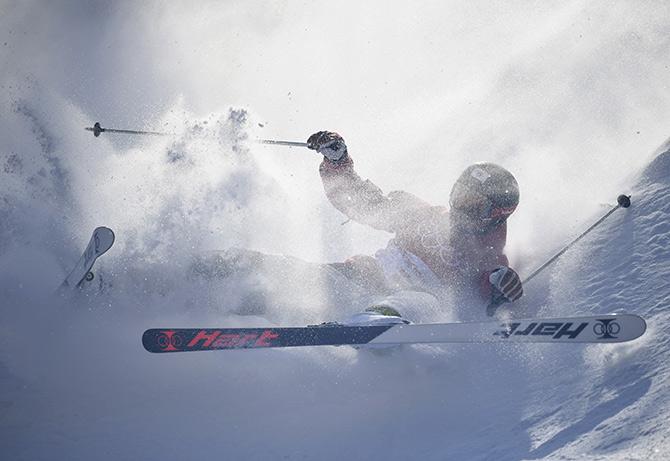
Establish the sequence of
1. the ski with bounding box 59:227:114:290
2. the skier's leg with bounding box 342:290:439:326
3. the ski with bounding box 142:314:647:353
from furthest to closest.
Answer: the ski with bounding box 59:227:114:290 → the skier's leg with bounding box 342:290:439:326 → the ski with bounding box 142:314:647:353

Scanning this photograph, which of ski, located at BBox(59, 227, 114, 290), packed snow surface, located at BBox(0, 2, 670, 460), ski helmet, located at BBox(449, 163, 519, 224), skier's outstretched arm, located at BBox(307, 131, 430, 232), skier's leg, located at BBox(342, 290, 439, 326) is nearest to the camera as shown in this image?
packed snow surface, located at BBox(0, 2, 670, 460)

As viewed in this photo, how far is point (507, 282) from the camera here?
4.66m

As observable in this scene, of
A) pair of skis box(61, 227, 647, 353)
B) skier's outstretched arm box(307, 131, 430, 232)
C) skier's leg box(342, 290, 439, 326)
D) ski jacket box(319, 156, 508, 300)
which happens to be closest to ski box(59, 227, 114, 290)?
pair of skis box(61, 227, 647, 353)

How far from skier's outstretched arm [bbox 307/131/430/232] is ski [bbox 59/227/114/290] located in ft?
6.47

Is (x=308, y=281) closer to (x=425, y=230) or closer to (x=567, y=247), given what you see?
(x=425, y=230)

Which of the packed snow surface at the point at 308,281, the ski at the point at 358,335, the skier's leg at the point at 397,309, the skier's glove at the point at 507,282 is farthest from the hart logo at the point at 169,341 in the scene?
the skier's glove at the point at 507,282

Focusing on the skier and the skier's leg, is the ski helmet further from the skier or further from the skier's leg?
the skier's leg

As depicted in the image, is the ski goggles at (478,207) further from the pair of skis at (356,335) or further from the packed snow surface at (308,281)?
the pair of skis at (356,335)

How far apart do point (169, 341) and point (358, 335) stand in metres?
1.14

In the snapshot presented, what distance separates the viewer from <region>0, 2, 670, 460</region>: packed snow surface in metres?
3.79

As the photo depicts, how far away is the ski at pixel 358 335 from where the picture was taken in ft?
13.2

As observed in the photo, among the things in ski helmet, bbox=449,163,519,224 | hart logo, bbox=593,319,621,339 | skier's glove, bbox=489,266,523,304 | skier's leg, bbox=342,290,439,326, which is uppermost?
ski helmet, bbox=449,163,519,224

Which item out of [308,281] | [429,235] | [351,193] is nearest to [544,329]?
[429,235]

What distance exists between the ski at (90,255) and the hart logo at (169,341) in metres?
0.85
